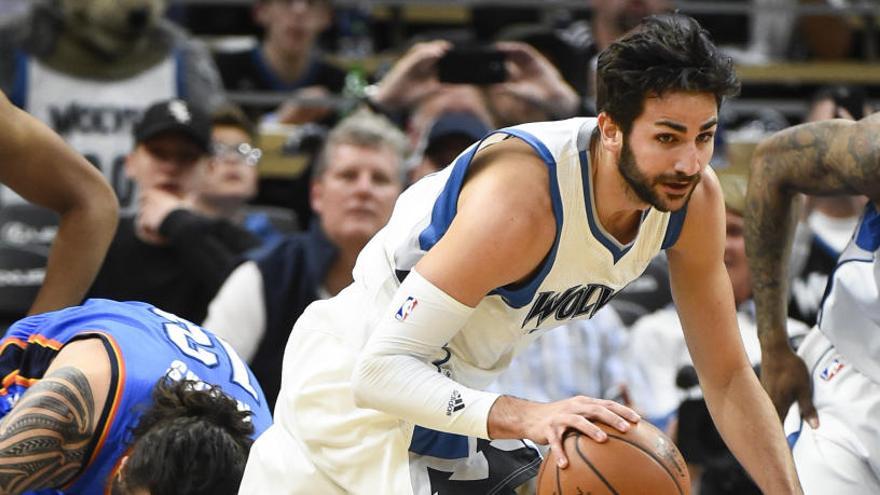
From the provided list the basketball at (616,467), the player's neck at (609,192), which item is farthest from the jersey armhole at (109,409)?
the player's neck at (609,192)

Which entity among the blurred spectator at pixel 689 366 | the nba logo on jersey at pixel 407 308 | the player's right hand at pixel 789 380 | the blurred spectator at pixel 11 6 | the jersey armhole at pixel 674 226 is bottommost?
the blurred spectator at pixel 689 366

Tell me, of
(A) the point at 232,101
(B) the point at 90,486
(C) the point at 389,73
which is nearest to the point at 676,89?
(B) the point at 90,486

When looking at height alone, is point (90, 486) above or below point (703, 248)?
below

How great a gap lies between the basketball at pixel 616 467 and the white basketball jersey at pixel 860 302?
1.09 m

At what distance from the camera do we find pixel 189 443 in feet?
12.0

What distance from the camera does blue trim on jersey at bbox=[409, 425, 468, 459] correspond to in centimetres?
368

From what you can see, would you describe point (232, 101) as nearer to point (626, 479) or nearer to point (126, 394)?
point (126, 394)

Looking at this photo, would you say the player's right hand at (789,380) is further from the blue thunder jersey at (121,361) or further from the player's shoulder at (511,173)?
the blue thunder jersey at (121,361)

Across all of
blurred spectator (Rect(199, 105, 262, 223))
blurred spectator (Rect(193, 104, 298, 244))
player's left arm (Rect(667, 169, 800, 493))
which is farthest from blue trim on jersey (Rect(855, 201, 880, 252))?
blurred spectator (Rect(199, 105, 262, 223))

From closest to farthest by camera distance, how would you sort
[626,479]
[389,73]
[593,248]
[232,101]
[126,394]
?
[626,479] → [593,248] → [126,394] → [389,73] → [232,101]

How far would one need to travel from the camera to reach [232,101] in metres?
8.26

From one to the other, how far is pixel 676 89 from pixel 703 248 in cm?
56

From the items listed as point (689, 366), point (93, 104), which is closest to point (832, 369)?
point (689, 366)

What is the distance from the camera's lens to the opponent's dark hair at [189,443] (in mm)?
3619
